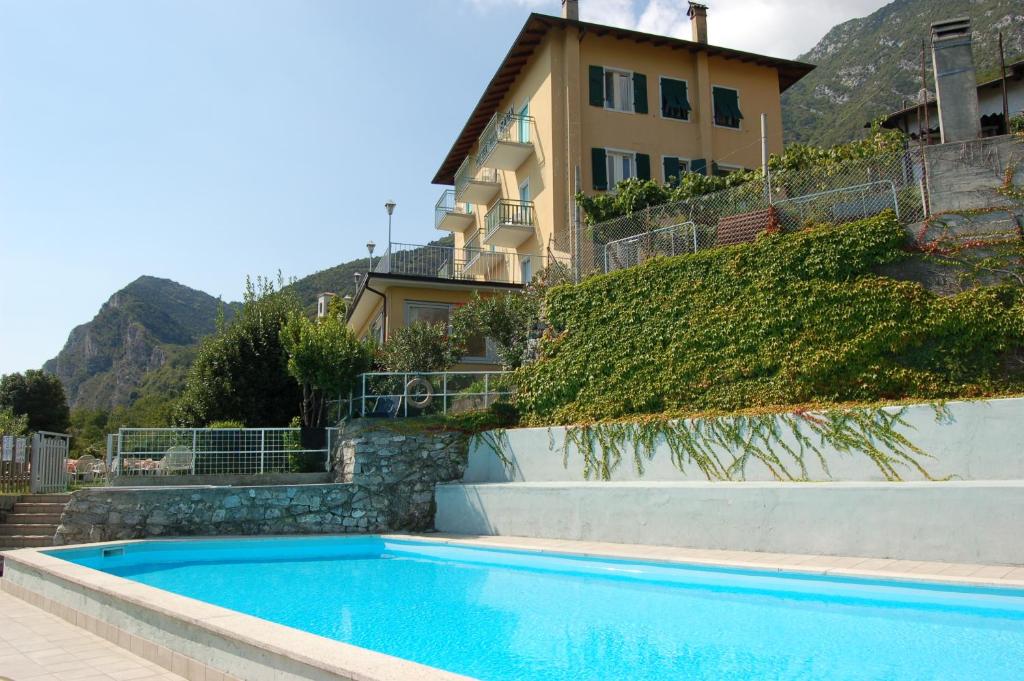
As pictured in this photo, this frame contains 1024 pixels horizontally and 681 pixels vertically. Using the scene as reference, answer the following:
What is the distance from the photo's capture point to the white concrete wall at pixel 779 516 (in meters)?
8.70

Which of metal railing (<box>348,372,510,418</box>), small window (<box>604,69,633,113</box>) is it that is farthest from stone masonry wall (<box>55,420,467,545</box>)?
small window (<box>604,69,633,113</box>)

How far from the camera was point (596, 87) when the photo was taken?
22.7 meters

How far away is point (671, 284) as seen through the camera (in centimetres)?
1408

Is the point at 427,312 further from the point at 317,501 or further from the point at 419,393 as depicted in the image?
the point at 317,501

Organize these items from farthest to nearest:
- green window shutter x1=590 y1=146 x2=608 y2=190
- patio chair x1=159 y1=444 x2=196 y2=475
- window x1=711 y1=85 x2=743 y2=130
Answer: window x1=711 y1=85 x2=743 y2=130 < green window shutter x1=590 y1=146 x2=608 y2=190 < patio chair x1=159 y1=444 x2=196 y2=475

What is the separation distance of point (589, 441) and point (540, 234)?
33.6 feet

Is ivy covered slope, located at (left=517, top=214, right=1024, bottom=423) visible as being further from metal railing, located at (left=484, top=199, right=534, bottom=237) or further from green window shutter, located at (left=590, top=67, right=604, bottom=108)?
green window shutter, located at (left=590, top=67, right=604, bottom=108)

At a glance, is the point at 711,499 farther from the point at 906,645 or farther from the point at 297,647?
the point at 297,647

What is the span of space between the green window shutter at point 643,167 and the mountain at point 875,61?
29281mm

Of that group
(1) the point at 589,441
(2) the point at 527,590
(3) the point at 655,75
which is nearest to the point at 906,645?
(2) the point at 527,590

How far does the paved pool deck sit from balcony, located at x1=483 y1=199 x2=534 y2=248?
17.1m

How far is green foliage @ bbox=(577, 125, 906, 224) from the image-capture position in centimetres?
1516

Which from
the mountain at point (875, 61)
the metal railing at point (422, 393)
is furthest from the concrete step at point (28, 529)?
the mountain at point (875, 61)

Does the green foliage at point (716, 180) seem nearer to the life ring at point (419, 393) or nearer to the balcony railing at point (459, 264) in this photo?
the balcony railing at point (459, 264)
